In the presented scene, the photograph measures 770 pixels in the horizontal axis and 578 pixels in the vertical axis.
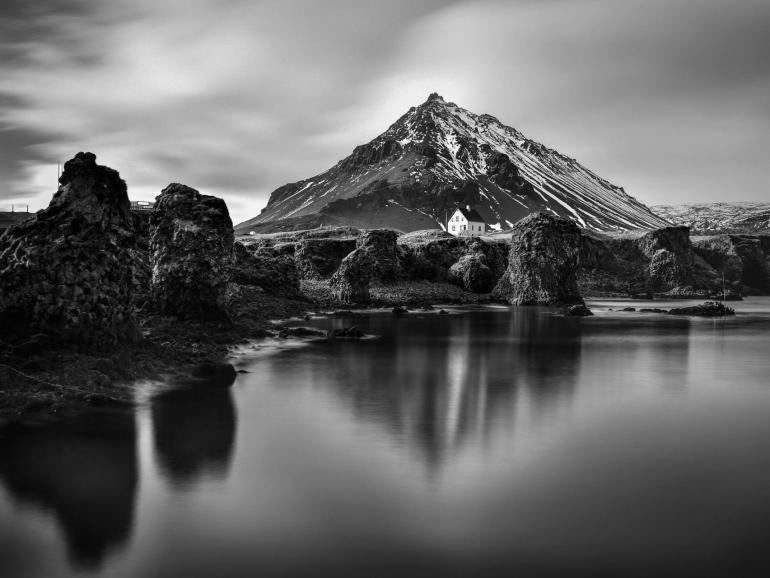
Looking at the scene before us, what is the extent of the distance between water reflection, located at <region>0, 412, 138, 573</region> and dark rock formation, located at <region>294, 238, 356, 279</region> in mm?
62679

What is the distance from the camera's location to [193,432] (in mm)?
17578

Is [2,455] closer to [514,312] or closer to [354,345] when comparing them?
[354,345]

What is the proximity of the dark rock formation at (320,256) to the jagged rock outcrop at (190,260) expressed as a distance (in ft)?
144

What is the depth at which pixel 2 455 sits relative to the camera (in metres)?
14.4

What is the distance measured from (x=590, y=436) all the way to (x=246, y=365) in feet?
51.2

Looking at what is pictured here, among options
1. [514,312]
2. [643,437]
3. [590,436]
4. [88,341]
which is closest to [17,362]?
[88,341]

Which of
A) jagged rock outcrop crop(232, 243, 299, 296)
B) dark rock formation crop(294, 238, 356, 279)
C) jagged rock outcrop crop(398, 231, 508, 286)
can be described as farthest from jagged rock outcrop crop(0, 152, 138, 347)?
jagged rock outcrop crop(398, 231, 508, 286)

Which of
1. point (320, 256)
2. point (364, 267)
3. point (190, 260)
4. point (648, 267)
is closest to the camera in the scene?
point (190, 260)

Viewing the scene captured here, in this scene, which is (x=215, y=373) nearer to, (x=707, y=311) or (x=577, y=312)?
(x=577, y=312)

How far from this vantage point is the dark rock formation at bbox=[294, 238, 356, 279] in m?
80.5

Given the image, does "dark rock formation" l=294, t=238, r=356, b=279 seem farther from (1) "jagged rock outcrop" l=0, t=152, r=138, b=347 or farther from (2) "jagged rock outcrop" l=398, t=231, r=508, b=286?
(1) "jagged rock outcrop" l=0, t=152, r=138, b=347

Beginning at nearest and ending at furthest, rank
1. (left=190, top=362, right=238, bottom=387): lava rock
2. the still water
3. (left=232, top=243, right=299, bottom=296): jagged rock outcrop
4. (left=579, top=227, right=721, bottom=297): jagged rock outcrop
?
the still water → (left=190, top=362, right=238, bottom=387): lava rock → (left=232, top=243, right=299, bottom=296): jagged rock outcrop → (left=579, top=227, right=721, bottom=297): jagged rock outcrop

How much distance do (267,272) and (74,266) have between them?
3887 centimetres

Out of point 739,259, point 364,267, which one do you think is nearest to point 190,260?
point 364,267
